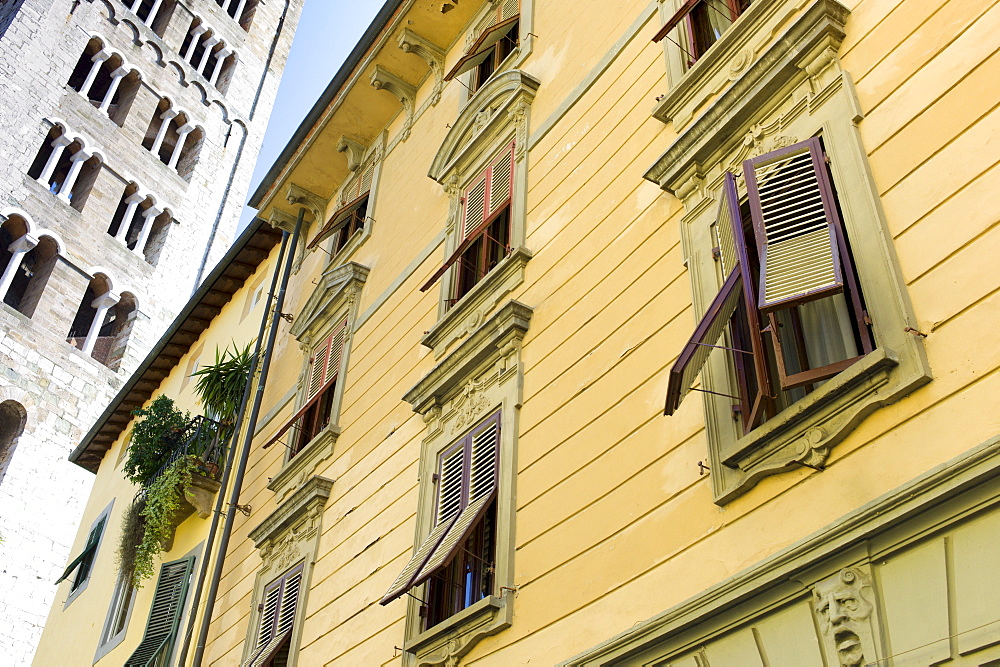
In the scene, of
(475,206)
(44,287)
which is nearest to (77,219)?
(44,287)

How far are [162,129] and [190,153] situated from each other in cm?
188

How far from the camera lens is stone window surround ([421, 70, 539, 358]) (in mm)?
9617

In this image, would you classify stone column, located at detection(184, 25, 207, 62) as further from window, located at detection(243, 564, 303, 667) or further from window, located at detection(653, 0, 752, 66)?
window, located at detection(653, 0, 752, 66)

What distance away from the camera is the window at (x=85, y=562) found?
1958cm

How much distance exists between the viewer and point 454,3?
14.1 m

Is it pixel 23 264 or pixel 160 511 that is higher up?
pixel 23 264

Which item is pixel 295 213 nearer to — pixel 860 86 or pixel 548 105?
pixel 548 105

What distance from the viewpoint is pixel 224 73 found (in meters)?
50.7

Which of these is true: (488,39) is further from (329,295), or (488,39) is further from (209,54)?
(209,54)

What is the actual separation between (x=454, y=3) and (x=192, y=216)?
108ft

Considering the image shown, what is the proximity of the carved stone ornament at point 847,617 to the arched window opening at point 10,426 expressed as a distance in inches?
1326

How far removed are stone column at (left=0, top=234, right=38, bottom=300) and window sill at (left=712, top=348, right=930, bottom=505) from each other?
114 ft

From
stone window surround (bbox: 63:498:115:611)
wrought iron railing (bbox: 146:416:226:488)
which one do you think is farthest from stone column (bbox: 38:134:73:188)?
wrought iron railing (bbox: 146:416:226:488)

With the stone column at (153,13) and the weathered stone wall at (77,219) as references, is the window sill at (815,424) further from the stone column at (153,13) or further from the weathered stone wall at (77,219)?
the stone column at (153,13)
